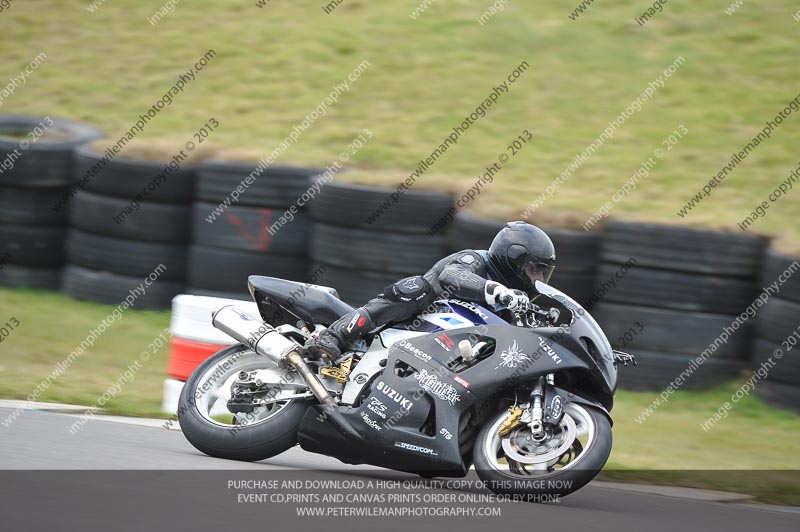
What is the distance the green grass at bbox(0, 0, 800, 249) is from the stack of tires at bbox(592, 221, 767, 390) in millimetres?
1385

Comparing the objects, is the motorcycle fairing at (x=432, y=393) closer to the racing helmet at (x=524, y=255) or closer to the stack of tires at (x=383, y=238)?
the racing helmet at (x=524, y=255)

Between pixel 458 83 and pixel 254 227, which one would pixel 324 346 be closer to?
pixel 254 227

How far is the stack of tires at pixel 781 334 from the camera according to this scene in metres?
8.64

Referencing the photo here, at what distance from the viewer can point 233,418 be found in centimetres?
638

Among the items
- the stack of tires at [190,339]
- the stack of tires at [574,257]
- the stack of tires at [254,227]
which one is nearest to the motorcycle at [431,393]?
the stack of tires at [190,339]

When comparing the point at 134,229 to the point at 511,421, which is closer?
the point at 511,421

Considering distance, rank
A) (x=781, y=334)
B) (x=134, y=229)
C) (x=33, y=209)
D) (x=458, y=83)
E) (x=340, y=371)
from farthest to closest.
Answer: (x=458, y=83) < (x=33, y=209) < (x=134, y=229) < (x=781, y=334) < (x=340, y=371)

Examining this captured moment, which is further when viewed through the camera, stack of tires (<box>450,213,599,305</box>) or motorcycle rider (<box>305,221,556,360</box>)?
stack of tires (<box>450,213,599,305</box>)

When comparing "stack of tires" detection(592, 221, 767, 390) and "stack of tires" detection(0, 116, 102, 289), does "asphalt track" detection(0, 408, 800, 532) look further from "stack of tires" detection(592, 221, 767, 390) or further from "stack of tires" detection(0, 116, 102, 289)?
"stack of tires" detection(0, 116, 102, 289)

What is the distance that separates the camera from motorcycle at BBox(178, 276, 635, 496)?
5.53 m

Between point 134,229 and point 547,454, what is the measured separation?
6.55 meters

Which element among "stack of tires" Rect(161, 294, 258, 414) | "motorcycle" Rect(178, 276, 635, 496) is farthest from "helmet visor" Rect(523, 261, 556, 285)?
"stack of tires" Rect(161, 294, 258, 414)

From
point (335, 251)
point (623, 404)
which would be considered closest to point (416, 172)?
point (335, 251)

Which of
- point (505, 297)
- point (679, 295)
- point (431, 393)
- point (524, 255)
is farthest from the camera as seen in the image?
point (679, 295)
